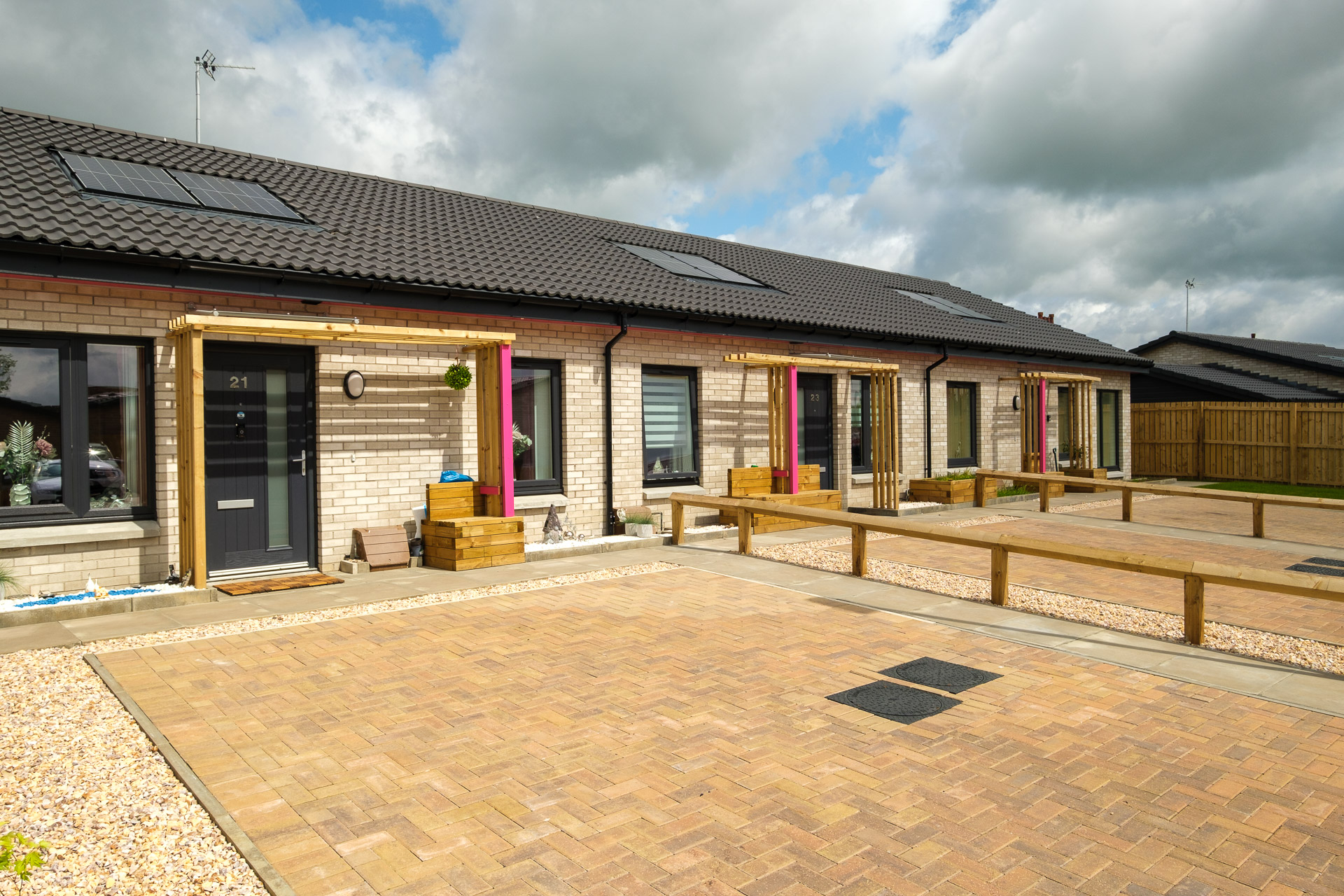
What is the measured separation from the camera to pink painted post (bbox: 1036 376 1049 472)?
1914 centimetres

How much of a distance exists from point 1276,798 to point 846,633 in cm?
321

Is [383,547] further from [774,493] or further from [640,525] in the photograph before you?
[774,493]

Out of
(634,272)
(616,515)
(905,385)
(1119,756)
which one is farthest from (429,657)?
(905,385)

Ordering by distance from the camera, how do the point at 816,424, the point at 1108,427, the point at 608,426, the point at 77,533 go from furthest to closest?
the point at 1108,427 → the point at 816,424 → the point at 608,426 → the point at 77,533

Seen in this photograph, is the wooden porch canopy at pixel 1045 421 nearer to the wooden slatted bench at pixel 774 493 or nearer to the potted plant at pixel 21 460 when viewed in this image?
the wooden slatted bench at pixel 774 493

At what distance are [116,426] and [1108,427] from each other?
2245 cm

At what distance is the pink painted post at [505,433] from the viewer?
1002 cm

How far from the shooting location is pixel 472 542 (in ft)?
31.6

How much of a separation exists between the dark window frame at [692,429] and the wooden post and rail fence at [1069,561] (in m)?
1.59

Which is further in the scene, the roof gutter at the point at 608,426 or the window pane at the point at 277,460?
the roof gutter at the point at 608,426

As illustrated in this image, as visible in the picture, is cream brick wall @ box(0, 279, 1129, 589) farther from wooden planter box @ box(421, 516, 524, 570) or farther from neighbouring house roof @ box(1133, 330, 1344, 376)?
neighbouring house roof @ box(1133, 330, 1344, 376)

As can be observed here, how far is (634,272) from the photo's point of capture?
1356 cm

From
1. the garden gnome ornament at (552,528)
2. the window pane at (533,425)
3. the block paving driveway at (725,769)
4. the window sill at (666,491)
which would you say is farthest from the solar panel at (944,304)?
the block paving driveway at (725,769)

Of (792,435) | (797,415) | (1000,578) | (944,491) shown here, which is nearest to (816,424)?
(797,415)
